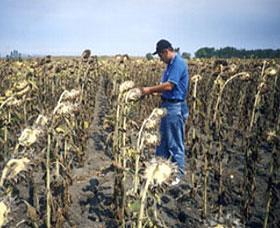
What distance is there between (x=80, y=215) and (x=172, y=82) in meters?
2.39

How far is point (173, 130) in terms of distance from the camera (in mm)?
6602

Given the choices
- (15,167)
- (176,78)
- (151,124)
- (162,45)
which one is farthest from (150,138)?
(162,45)

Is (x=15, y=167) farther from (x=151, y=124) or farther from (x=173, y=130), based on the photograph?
(x=173, y=130)

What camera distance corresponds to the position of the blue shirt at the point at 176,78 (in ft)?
21.0

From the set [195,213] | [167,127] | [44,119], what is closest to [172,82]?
[167,127]

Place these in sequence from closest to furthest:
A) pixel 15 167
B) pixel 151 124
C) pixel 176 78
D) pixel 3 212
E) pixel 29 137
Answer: pixel 3 212, pixel 15 167, pixel 29 137, pixel 151 124, pixel 176 78

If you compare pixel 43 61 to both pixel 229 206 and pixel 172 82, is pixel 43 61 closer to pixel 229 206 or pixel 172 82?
pixel 172 82

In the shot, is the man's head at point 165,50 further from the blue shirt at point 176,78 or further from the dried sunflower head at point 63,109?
the dried sunflower head at point 63,109

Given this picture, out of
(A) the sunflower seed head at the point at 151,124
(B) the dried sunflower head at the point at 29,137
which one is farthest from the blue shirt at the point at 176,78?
(B) the dried sunflower head at the point at 29,137

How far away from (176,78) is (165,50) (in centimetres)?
48

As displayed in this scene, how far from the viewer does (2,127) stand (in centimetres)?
696

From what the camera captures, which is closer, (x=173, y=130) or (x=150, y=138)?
(x=150, y=138)

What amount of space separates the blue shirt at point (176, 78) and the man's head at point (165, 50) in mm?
79

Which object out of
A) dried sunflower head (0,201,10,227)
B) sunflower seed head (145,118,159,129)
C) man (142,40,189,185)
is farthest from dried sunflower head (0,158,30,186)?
man (142,40,189,185)
